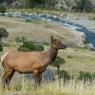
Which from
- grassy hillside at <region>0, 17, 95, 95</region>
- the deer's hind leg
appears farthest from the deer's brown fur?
grassy hillside at <region>0, 17, 95, 95</region>

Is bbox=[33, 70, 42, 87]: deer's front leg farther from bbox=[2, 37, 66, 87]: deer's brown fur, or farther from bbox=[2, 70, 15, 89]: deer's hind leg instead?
bbox=[2, 70, 15, 89]: deer's hind leg

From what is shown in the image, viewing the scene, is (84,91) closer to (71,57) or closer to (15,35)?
(71,57)

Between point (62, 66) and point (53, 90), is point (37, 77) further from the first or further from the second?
point (62, 66)

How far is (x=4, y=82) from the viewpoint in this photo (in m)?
15.4

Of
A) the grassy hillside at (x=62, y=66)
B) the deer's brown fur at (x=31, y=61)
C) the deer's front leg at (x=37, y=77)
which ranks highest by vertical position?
the deer's brown fur at (x=31, y=61)

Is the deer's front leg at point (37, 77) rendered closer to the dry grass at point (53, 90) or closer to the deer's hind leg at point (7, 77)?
the dry grass at point (53, 90)

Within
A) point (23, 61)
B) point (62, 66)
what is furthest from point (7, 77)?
point (62, 66)

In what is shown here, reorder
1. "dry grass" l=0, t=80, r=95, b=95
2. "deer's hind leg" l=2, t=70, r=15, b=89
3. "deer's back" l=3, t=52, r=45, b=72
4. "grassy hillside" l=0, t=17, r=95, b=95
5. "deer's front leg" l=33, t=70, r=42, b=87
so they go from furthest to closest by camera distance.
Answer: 1. "deer's hind leg" l=2, t=70, r=15, b=89
2. "deer's back" l=3, t=52, r=45, b=72
3. "deer's front leg" l=33, t=70, r=42, b=87
4. "grassy hillside" l=0, t=17, r=95, b=95
5. "dry grass" l=0, t=80, r=95, b=95

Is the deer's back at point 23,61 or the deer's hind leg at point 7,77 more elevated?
the deer's back at point 23,61

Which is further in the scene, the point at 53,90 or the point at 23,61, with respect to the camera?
the point at 23,61

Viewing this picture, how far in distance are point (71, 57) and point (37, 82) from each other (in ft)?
108

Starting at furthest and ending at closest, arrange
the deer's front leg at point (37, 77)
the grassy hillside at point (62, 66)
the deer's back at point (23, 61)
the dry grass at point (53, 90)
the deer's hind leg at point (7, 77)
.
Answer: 1. the deer's hind leg at point (7, 77)
2. the deer's back at point (23, 61)
3. the deer's front leg at point (37, 77)
4. the grassy hillside at point (62, 66)
5. the dry grass at point (53, 90)

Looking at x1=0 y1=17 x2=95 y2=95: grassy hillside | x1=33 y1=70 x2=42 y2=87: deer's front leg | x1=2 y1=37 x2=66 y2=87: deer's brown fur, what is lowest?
x1=0 y1=17 x2=95 y2=95: grassy hillside

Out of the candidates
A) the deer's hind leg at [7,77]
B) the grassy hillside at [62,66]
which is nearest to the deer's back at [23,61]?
the deer's hind leg at [7,77]
